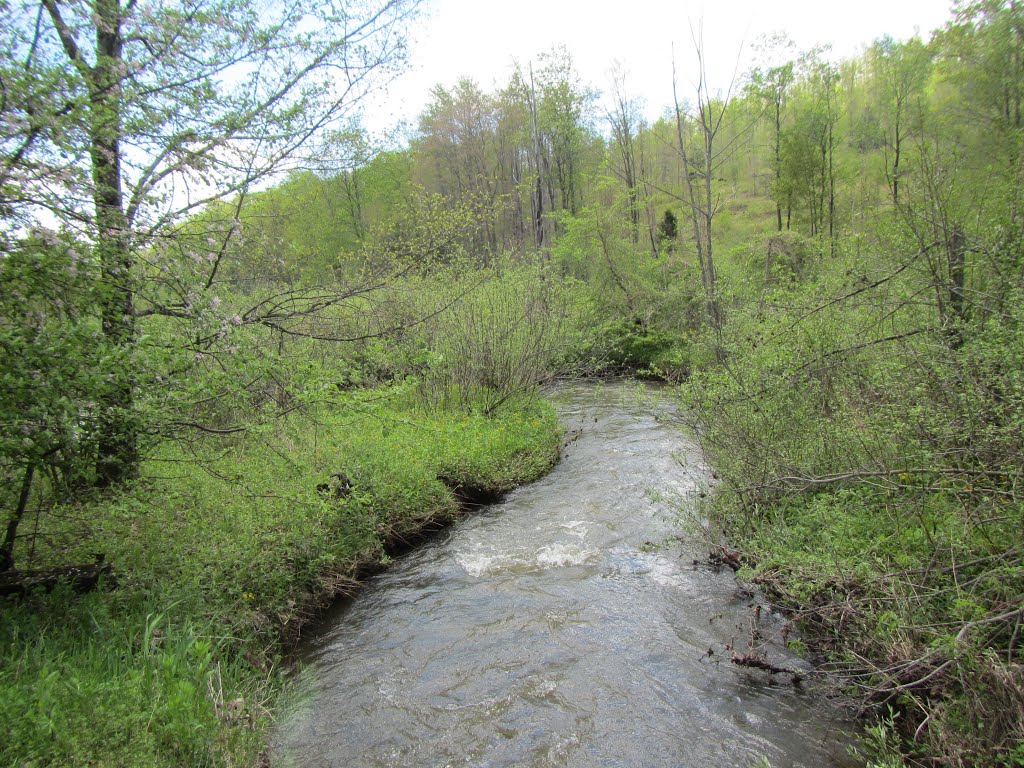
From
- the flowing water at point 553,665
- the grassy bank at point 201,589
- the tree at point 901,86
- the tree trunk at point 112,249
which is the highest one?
the tree at point 901,86

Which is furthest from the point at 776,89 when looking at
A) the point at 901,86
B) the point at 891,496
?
the point at 891,496

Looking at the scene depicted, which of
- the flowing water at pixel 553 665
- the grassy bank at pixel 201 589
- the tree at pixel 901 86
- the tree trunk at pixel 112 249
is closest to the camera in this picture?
the grassy bank at pixel 201 589

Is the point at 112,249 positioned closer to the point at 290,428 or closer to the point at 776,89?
the point at 290,428

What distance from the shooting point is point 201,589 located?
442 centimetres

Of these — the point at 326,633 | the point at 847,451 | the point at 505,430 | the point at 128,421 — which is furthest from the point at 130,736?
the point at 505,430

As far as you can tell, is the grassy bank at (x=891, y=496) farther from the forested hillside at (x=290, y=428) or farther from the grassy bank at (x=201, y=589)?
the grassy bank at (x=201, y=589)

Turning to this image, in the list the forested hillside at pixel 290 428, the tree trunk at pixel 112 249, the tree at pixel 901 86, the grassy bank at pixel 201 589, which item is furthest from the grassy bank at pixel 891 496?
the tree at pixel 901 86

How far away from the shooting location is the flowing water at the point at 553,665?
139 inches

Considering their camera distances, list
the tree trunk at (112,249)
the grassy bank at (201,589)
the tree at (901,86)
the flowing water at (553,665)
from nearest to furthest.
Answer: the grassy bank at (201,589), the flowing water at (553,665), the tree trunk at (112,249), the tree at (901,86)

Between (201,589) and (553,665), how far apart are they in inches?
114

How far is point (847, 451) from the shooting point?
4840 millimetres

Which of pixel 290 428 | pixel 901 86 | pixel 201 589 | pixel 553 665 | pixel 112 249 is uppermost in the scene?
pixel 901 86

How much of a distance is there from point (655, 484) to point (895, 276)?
414 cm

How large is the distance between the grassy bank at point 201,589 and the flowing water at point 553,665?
1.40ft
